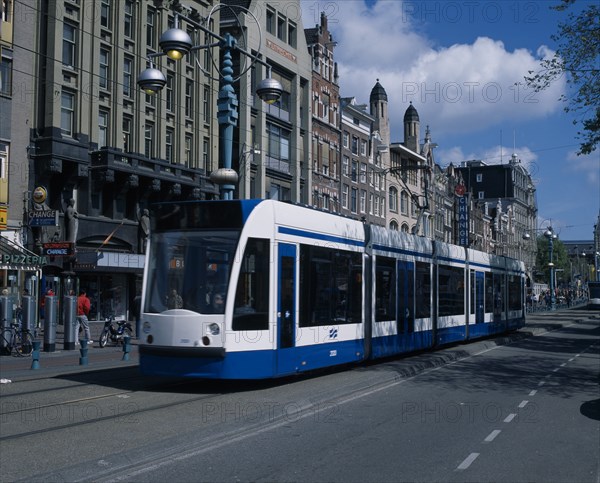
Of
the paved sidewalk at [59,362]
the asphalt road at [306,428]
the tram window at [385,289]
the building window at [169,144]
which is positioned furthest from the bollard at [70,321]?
the building window at [169,144]

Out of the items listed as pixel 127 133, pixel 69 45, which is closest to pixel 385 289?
pixel 69 45

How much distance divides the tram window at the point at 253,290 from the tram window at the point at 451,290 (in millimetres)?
9914

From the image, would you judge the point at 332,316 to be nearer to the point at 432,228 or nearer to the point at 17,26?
the point at 17,26

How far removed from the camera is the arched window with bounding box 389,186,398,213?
65812mm

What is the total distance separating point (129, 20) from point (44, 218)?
11792mm

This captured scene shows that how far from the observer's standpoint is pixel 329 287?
14.2m

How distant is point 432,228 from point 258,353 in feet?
220

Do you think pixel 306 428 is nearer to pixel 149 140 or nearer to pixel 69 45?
pixel 69 45

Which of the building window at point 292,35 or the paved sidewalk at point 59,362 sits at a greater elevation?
the building window at point 292,35

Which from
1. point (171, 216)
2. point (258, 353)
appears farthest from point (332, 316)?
point (171, 216)

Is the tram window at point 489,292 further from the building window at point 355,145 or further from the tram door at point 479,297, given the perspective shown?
the building window at point 355,145

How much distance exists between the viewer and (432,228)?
254 feet

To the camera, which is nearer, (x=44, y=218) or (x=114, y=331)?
(x=114, y=331)

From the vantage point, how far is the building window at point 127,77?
34688 millimetres
